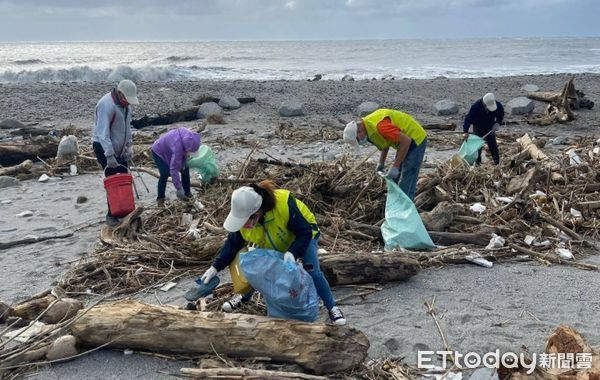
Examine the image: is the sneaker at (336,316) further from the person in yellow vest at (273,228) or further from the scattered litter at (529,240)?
the scattered litter at (529,240)

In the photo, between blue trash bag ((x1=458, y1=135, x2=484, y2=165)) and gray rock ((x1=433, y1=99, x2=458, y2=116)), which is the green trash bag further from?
gray rock ((x1=433, y1=99, x2=458, y2=116))

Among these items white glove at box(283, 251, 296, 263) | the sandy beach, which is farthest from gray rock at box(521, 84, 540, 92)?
white glove at box(283, 251, 296, 263)

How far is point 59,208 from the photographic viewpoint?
24.6ft

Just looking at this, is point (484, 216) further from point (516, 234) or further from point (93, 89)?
A: point (93, 89)

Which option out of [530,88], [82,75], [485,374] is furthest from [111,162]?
[82,75]

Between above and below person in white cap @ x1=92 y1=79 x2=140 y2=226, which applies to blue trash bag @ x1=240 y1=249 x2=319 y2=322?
below

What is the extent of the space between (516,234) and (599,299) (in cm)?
129

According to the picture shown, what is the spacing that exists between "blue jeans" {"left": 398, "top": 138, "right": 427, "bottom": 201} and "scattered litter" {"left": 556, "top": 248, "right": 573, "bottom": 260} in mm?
1564

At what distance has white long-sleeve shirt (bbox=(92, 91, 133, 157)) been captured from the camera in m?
6.41

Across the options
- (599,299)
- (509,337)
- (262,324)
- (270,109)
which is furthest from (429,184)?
(270,109)

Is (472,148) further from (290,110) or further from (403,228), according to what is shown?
(290,110)

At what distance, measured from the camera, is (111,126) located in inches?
259

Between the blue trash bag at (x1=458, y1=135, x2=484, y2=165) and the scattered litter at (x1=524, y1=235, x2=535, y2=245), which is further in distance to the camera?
the blue trash bag at (x1=458, y1=135, x2=484, y2=165)

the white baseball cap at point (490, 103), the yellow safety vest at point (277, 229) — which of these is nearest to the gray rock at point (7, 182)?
the yellow safety vest at point (277, 229)
